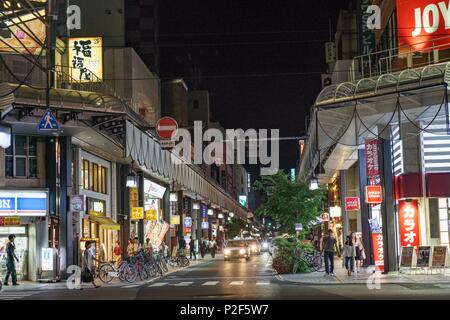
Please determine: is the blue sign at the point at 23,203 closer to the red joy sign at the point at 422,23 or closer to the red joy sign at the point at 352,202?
the red joy sign at the point at 352,202

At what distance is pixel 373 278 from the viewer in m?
27.9

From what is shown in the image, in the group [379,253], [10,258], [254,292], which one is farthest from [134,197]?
[254,292]

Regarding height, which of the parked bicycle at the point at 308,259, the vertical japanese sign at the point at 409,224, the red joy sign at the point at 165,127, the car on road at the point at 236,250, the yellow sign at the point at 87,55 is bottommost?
the car on road at the point at 236,250

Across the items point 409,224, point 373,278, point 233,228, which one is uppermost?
point 409,224

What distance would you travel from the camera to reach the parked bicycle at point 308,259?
1296 inches

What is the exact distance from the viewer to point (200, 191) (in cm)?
7681

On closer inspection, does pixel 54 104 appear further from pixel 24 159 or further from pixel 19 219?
pixel 19 219

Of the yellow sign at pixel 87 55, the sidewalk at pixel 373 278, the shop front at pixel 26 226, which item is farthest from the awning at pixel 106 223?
the sidewalk at pixel 373 278

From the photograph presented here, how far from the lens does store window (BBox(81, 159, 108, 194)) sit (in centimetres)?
3844

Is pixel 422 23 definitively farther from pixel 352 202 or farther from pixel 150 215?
pixel 150 215

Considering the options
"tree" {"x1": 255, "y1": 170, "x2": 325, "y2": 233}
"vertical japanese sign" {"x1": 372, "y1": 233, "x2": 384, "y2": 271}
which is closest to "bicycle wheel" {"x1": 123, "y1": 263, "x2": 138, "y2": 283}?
"vertical japanese sign" {"x1": 372, "y1": 233, "x2": 384, "y2": 271}

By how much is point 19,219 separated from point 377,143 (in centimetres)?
1601

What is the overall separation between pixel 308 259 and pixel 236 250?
22.7m

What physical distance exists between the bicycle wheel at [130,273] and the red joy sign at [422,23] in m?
14.5
